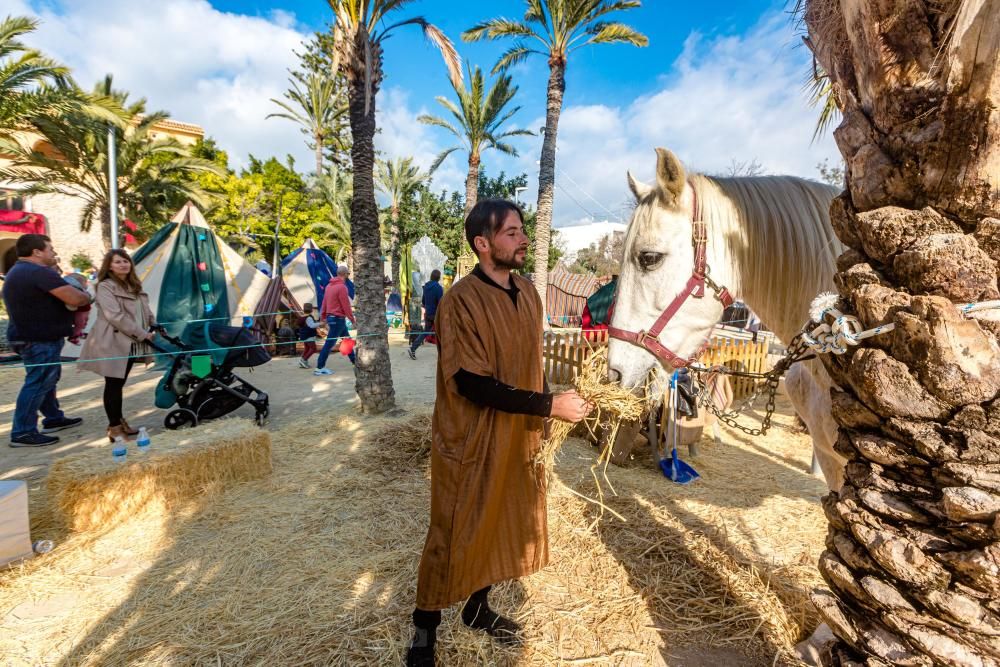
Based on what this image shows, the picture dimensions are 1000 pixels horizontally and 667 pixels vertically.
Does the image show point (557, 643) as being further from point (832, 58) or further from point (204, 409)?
point (204, 409)

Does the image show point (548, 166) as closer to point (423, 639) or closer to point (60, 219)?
point (423, 639)

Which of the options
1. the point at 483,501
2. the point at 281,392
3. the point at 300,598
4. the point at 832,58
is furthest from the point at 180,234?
the point at 832,58

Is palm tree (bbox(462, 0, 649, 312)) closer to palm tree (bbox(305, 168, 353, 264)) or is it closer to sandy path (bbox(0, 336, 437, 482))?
sandy path (bbox(0, 336, 437, 482))

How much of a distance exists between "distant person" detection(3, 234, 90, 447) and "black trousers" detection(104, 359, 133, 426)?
1.77ft

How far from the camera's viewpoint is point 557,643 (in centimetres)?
225

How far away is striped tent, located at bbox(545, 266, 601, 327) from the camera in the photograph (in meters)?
17.3

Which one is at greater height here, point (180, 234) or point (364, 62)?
point (364, 62)

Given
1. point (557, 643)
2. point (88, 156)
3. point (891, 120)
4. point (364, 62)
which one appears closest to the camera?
point (891, 120)

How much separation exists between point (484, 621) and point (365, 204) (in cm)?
513

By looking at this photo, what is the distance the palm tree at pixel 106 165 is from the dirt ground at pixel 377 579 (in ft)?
41.9

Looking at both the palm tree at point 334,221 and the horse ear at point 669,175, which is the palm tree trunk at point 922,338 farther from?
the palm tree at point 334,221

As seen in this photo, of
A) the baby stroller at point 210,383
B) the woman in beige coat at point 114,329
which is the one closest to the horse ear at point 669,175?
the baby stroller at point 210,383

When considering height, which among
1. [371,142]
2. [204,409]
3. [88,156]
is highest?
[88,156]

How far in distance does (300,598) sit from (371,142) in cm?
561
